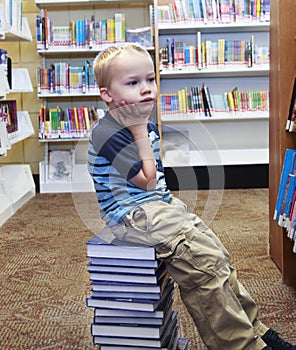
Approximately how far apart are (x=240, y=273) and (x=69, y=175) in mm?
3139

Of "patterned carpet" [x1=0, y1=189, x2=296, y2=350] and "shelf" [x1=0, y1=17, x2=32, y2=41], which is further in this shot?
"shelf" [x1=0, y1=17, x2=32, y2=41]

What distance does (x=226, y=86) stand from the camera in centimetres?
577

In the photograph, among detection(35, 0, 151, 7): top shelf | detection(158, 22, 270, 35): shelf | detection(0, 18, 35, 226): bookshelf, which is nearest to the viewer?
detection(0, 18, 35, 226): bookshelf

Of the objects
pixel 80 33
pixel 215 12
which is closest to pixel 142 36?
pixel 80 33

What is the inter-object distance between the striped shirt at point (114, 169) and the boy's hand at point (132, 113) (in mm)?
18

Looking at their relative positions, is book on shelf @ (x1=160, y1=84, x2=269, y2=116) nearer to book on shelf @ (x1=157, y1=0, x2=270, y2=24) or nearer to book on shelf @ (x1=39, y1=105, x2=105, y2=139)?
book on shelf @ (x1=157, y1=0, x2=270, y2=24)

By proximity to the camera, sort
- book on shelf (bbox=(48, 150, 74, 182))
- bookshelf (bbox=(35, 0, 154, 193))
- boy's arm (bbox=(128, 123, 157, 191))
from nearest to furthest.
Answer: boy's arm (bbox=(128, 123, 157, 191)), bookshelf (bbox=(35, 0, 154, 193)), book on shelf (bbox=(48, 150, 74, 182))

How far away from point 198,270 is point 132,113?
44 cm

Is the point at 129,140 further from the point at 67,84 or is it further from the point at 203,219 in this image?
the point at 67,84

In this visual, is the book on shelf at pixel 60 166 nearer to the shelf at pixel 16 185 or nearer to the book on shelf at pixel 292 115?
the shelf at pixel 16 185

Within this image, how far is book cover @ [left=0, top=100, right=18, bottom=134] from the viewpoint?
4.69 metres

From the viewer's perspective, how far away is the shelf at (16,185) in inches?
187

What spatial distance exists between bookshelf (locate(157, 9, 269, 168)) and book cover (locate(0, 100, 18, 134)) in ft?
4.07

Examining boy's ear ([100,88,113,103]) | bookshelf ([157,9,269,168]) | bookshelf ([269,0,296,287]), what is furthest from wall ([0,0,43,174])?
boy's ear ([100,88,113,103])
